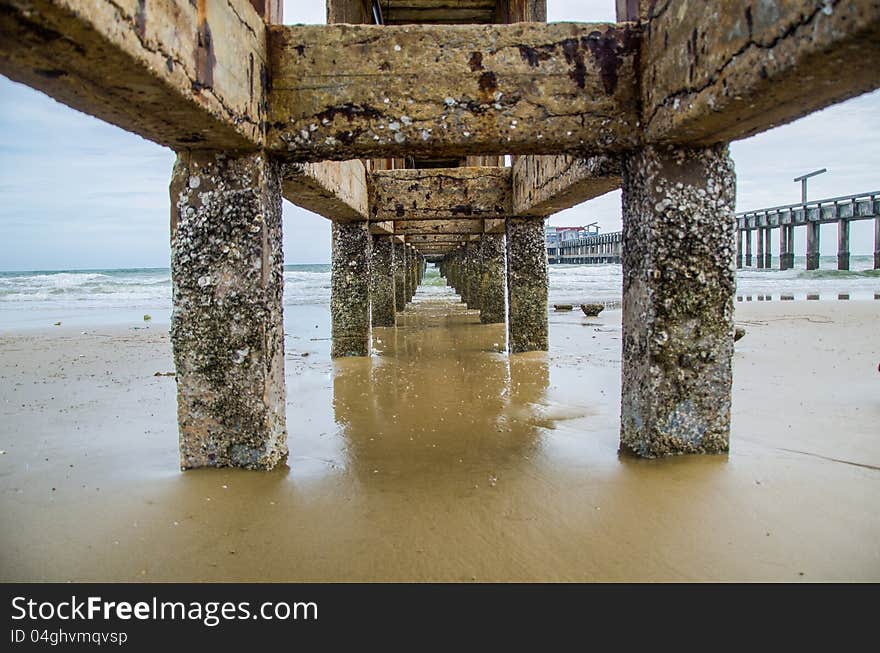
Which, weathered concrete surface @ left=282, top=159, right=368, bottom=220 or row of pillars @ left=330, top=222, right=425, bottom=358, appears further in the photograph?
row of pillars @ left=330, top=222, right=425, bottom=358

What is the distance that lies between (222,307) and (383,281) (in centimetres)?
932

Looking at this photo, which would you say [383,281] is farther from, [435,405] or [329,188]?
[435,405]

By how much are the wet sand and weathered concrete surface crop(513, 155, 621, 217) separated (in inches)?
76.0

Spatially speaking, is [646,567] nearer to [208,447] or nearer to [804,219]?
[208,447]

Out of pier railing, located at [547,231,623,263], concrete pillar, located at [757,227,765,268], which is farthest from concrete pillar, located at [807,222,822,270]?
pier railing, located at [547,231,623,263]

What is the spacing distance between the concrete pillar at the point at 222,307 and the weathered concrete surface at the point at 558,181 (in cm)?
236

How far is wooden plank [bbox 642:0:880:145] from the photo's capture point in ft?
6.68

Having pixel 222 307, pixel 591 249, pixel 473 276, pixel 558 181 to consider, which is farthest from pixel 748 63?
pixel 591 249

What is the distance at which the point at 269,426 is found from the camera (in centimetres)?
369

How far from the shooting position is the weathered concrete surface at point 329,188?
15.8 feet

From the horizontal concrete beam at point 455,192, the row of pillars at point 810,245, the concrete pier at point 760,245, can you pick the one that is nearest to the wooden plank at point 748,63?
the horizontal concrete beam at point 455,192

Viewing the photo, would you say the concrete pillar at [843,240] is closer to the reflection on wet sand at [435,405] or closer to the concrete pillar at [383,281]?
the concrete pillar at [383,281]

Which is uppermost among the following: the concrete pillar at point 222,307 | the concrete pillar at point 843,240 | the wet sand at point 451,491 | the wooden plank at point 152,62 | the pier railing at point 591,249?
the pier railing at point 591,249

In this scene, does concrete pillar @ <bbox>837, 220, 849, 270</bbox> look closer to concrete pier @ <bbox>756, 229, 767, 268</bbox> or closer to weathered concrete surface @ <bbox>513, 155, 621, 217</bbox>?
concrete pier @ <bbox>756, 229, 767, 268</bbox>
